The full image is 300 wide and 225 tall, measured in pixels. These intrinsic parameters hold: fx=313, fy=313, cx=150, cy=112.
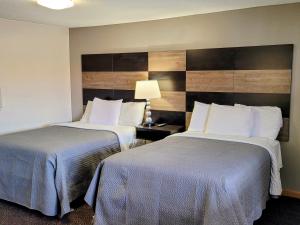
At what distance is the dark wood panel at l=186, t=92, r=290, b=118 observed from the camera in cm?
344

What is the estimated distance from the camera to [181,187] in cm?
225

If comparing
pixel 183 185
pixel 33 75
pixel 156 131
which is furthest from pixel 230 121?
pixel 33 75

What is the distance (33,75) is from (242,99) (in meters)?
2.90

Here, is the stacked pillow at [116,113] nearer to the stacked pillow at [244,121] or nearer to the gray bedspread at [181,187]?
the stacked pillow at [244,121]

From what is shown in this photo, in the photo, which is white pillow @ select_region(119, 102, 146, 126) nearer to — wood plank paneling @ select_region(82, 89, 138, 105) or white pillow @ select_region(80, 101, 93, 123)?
wood plank paneling @ select_region(82, 89, 138, 105)

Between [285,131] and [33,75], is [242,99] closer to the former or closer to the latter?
[285,131]

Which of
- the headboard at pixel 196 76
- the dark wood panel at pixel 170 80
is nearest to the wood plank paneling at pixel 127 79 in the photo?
the headboard at pixel 196 76

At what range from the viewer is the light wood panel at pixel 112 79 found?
450cm

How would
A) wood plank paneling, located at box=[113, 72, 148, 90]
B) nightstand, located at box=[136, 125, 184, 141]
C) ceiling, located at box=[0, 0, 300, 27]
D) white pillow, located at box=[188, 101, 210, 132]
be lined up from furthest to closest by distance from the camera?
wood plank paneling, located at box=[113, 72, 148, 90] < nightstand, located at box=[136, 125, 184, 141] < white pillow, located at box=[188, 101, 210, 132] < ceiling, located at box=[0, 0, 300, 27]

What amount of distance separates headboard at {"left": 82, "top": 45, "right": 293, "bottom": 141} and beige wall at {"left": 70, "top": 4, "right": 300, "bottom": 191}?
8cm

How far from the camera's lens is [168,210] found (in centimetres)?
229

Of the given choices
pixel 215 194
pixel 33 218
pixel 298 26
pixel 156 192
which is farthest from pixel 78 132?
pixel 298 26

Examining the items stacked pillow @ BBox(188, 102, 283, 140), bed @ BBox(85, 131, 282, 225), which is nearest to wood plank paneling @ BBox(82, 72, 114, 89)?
stacked pillow @ BBox(188, 102, 283, 140)

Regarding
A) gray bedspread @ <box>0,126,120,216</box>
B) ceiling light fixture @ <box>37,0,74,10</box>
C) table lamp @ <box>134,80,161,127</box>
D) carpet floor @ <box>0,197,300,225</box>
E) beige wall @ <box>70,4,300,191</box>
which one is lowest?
carpet floor @ <box>0,197,300,225</box>
